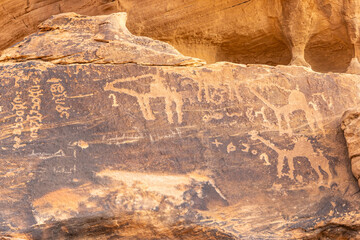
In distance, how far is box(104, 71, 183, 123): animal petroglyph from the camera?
3611 mm

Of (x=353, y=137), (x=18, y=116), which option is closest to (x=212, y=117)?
(x=353, y=137)

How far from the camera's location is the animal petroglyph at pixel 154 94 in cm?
361

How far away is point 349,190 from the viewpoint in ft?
11.1

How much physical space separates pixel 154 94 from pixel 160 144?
1.43 ft

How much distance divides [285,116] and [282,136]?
0.19 metres

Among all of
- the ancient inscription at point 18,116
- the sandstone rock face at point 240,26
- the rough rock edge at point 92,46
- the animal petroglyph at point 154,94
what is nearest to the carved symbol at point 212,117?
the animal petroglyph at point 154,94

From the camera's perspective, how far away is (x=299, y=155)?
3.54 m

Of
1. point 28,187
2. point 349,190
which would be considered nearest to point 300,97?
point 349,190

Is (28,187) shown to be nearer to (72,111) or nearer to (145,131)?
(72,111)

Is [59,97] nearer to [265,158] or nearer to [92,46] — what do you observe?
[92,46]

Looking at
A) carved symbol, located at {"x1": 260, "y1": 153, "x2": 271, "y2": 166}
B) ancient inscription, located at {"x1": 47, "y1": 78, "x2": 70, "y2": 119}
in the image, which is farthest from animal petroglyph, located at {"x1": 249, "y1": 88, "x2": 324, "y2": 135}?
ancient inscription, located at {"x1": 47, "y1": 78, "x2": 70, "y2": 119}

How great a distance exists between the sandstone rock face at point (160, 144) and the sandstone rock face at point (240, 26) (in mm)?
994

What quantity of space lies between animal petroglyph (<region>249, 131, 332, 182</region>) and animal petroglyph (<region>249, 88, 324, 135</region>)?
0.46 feet

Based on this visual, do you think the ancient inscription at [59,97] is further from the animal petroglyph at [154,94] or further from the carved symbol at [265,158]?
the carved symbol at [265,158]
